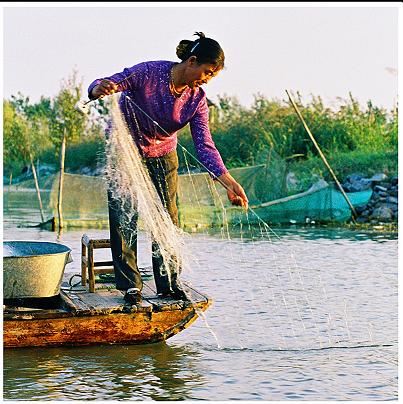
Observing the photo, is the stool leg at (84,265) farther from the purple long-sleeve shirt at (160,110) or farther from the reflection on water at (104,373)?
the purple long-sleeve shirt at (160,110)

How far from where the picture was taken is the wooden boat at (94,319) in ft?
17.7

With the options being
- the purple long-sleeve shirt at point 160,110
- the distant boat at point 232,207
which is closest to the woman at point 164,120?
the purple long-sleeve shirt at point 160,110

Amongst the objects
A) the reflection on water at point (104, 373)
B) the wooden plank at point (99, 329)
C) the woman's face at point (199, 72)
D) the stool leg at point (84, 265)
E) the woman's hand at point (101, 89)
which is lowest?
the reflection on water at point (104, 373)

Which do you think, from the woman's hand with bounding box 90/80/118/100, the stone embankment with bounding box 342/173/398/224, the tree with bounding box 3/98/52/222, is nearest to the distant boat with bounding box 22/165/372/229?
the stone embankment with bounding box 342/173/398/224

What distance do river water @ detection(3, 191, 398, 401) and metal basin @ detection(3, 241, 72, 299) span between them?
32 centimetres

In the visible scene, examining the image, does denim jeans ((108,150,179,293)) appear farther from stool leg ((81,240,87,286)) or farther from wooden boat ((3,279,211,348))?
stool leg ((81,240,87,286))

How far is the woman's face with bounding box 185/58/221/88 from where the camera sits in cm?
516

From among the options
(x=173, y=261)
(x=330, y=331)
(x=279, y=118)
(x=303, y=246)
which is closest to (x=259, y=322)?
(x=330, y=331)

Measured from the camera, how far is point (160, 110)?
533 cm

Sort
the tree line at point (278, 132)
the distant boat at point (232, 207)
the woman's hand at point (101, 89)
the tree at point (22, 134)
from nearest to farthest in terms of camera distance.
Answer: the woman's hand at point (101, 89), the distant boat at point (232, 207), the tree line at point (278, 132), the tree at point (22, 134)

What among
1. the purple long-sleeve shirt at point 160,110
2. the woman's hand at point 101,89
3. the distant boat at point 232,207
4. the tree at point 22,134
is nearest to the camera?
the woman's hand at point 101,89

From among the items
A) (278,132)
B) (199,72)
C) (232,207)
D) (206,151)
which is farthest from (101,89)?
(278,132)

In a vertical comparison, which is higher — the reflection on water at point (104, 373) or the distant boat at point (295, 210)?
the distant boat at point (295, 210)

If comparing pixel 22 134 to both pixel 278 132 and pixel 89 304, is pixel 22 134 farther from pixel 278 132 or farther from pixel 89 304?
pixel 89 304
